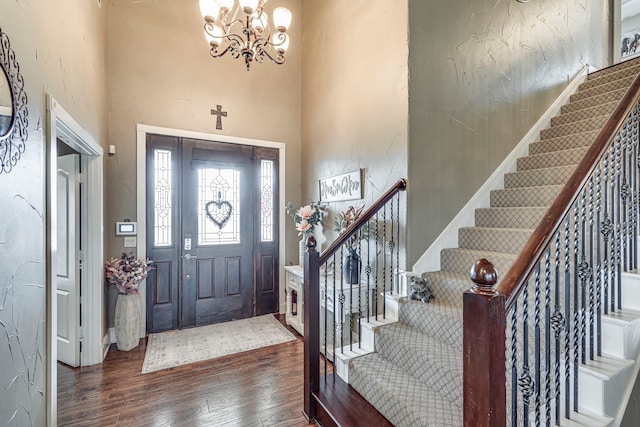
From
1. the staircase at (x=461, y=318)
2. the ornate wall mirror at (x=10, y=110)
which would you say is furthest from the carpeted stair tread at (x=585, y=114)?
the ornate wall mirror at (x=10, y=110)

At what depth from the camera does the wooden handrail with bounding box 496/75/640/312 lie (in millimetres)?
1142

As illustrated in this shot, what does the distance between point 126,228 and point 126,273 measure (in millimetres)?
570

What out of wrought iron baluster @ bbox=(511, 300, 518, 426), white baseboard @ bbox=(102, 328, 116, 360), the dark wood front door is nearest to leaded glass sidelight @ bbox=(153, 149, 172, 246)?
the dark wood front door

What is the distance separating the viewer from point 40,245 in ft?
5.39

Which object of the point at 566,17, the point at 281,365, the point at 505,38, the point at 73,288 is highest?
the point at 566,17

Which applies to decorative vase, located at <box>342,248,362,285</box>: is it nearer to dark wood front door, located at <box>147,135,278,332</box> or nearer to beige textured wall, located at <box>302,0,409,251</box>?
beige textured wall, located at <box>302,0,409,251</box>

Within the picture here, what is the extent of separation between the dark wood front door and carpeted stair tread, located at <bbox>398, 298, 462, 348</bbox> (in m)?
2.39

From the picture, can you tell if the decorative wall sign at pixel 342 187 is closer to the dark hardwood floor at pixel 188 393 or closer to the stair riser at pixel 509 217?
the stair riser at pixel 509 217

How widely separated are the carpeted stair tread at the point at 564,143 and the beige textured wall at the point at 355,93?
171cm

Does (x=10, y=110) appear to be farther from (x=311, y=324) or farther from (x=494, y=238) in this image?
(x=494, y=238)

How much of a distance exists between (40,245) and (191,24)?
11.5 ft

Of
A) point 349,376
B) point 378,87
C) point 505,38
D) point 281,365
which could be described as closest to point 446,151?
point 378,87

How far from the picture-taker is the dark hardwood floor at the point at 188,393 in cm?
217

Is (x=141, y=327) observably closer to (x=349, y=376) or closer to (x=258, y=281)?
(x=258, y=281)
